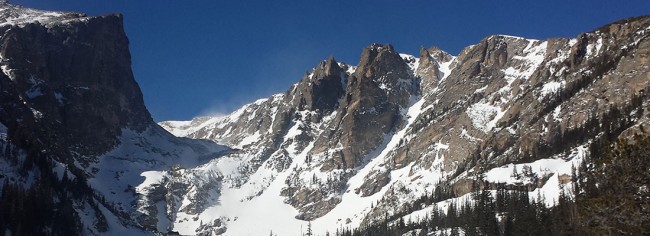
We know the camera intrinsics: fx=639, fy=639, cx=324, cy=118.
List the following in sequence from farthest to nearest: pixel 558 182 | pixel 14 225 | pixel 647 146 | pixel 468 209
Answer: pixel 558 182 < pixel 468 209 < pixel 14 225 < pixel 647 146

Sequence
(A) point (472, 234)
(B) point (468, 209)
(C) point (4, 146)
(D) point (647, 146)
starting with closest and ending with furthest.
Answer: (D) point (647, 146), (A) point (472, 234), (C) point (4, 146), (B) point (468, 209)

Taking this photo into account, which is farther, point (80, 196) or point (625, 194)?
point (80, 196)

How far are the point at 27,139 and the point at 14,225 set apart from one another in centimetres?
5933

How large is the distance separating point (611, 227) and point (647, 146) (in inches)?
158

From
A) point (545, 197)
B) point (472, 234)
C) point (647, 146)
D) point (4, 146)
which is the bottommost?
point (647, 146)

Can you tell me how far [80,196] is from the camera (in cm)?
19938

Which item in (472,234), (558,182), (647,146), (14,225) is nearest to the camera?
(647,146)

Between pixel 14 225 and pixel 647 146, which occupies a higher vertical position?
pixel 14 225

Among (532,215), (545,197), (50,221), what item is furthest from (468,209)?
(50,221)

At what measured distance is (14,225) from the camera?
13288 centimetres

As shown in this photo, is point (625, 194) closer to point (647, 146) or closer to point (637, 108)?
point (647, 146)

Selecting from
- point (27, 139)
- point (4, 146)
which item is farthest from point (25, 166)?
point (27, 139)

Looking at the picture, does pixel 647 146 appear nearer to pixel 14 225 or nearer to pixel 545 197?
pixel 14 225

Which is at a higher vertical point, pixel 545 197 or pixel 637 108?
pixel 637 108
